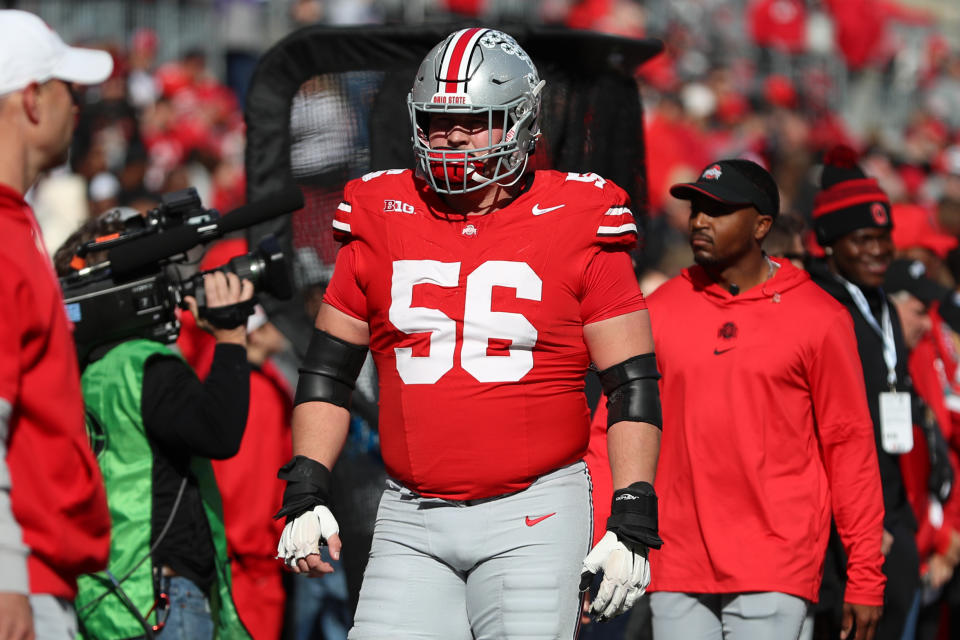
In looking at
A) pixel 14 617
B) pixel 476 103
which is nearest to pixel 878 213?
pixel 476 103

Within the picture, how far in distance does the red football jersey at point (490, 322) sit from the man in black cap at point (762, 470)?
2.91 ft

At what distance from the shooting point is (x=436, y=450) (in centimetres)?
352

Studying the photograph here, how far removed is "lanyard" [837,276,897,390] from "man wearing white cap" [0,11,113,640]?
3.13 m

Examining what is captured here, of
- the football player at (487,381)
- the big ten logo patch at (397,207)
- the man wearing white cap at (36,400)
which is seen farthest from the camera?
the big ten logo patch at (397,207)

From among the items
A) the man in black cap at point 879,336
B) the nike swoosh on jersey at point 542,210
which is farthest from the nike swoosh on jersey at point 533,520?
the man in black cap at point 879,336

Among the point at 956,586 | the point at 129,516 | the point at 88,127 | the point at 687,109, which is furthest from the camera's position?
the point at 687,109

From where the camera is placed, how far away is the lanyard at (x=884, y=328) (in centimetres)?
512

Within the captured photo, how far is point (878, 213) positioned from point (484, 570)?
2.62 meters

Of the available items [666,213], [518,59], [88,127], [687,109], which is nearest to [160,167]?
[88,127]

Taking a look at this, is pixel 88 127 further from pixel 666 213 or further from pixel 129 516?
pixel 129 516

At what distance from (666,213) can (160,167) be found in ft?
13.4

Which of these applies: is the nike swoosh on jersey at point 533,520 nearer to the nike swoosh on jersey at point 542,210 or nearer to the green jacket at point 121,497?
the nike swoosh on jersey at point 542,210

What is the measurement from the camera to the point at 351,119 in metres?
5.09

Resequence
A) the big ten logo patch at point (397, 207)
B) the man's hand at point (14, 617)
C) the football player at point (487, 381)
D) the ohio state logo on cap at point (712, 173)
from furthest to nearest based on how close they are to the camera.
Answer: the ohio state logo on cap at point (712, 173) → the big ten logo patch at point (397, 207) → the football player at point (487, 381) → the man's hand at point (14, 617)
